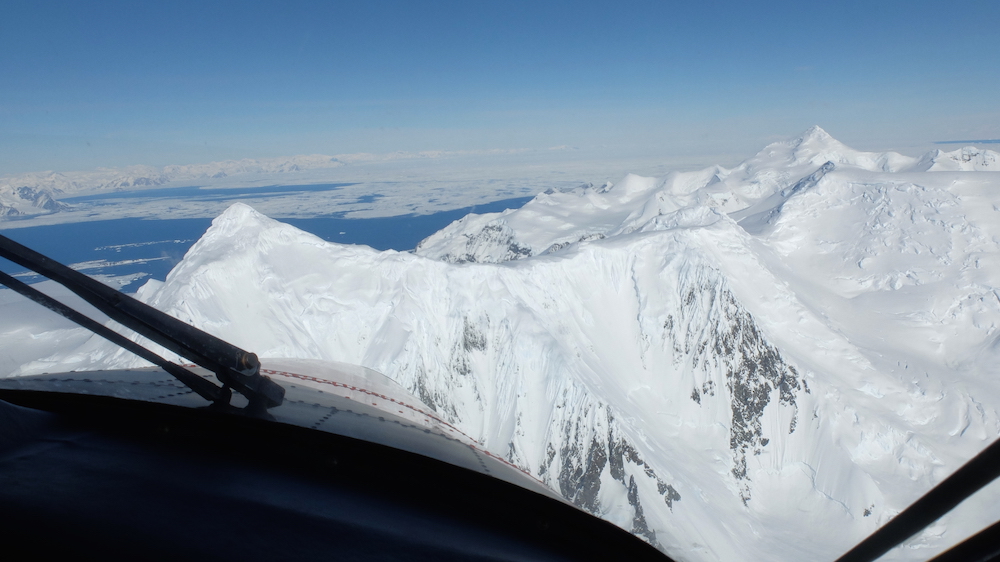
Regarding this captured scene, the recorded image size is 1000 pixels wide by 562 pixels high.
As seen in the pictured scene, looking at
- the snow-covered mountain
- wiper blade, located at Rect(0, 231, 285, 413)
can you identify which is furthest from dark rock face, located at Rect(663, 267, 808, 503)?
wiper blade, located at Rect(0, 231, 285, 413)

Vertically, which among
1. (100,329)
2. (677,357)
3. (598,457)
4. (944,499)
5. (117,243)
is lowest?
(598,457)

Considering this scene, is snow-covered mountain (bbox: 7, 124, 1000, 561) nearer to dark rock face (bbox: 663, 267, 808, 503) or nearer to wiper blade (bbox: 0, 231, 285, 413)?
dark rock face (bbox: 663, 267, 808, 503)

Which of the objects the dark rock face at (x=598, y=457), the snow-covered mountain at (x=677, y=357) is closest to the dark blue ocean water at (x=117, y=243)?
the snow-covered mountain at (x=677, y=357)

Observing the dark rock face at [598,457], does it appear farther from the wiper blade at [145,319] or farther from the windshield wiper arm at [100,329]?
the wiper blade at [145,319]

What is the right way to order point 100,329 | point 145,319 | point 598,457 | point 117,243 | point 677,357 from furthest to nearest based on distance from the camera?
1. point 677,357
2. point 598,457
3. point 117,243
4. point 100,329
5. point 145,319

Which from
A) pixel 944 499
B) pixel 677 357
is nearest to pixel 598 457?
pixel 677 357

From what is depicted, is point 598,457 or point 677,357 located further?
point 677,357

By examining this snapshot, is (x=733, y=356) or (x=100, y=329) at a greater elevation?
(x=100, y=329)

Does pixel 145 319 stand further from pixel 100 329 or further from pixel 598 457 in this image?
pixel 598 457

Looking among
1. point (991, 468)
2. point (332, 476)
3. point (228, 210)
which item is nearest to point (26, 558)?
point (332, 476)
